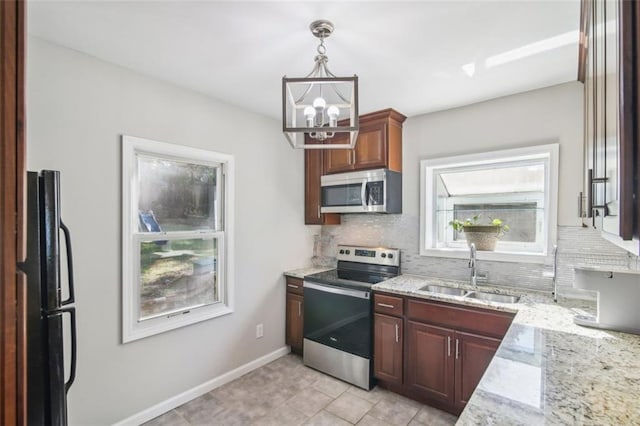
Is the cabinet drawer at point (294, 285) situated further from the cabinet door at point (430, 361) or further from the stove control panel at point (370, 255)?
the cabinet door at point (430, 361)

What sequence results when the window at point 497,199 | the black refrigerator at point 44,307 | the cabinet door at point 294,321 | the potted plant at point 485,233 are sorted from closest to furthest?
the black refrigerator at point 44,307 < the window at point 497,199 < the potted plant at point 485,233 < the cabinet door at point 294,321

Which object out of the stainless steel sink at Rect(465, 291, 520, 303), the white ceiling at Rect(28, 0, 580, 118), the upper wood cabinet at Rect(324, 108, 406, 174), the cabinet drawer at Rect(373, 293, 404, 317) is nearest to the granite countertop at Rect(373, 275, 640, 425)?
the stainless steel sink at Rect(465, 291, 520, 303)

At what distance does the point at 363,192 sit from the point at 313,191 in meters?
0.74

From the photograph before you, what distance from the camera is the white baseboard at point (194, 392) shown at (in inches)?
85.7

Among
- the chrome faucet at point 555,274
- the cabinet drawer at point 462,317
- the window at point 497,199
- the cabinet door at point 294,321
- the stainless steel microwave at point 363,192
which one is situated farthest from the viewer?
Answer: the cabinet door at point 294,321

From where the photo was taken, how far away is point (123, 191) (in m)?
2.12

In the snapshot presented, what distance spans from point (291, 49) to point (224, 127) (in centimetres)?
115

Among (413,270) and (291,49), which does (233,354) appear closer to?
(413,270)

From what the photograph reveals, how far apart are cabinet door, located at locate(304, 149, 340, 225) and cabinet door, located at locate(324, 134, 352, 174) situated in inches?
3.8

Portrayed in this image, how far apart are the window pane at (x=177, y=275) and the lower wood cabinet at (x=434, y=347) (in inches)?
58.9

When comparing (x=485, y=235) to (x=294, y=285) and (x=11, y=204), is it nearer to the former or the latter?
(x=294, y=285)

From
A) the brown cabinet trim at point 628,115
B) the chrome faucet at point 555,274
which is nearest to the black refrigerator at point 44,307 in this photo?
the brown cabinet trim at point 628,115

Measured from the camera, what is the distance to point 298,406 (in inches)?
94.8

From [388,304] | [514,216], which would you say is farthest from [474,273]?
[388,304]
